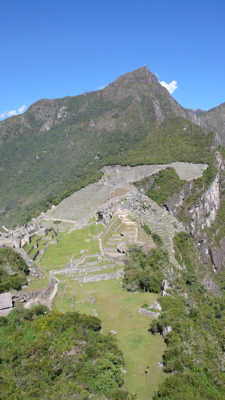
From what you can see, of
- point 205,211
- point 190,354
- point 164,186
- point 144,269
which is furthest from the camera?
point 205,211

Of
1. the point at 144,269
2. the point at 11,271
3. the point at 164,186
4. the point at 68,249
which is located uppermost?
the point at 164,186

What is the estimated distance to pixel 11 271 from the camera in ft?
76.3

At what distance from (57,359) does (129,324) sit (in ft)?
18.0

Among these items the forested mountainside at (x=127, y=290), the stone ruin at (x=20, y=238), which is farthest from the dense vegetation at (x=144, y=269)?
the stone ruin at (x=20, y=238)

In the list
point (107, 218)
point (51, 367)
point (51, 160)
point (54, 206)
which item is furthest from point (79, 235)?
point (51, 160)

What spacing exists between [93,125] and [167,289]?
427 feet

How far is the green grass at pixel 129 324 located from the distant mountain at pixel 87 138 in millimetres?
57701

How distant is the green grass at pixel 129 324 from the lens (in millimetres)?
13438

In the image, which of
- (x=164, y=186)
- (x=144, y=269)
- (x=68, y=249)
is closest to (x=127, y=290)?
(x=144, y=269)

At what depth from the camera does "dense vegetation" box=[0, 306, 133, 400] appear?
11.7 metres

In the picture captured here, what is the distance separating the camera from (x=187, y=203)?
64.9 meters

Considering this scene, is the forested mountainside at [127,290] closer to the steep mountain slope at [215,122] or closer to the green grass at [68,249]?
the green grass at [68,249]

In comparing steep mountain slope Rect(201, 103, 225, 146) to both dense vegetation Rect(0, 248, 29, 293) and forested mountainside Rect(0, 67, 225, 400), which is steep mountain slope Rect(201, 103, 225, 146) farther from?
dense vegetation Rect(0, 248, 29, 293)

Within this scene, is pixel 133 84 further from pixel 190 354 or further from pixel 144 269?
pixel 190 354
